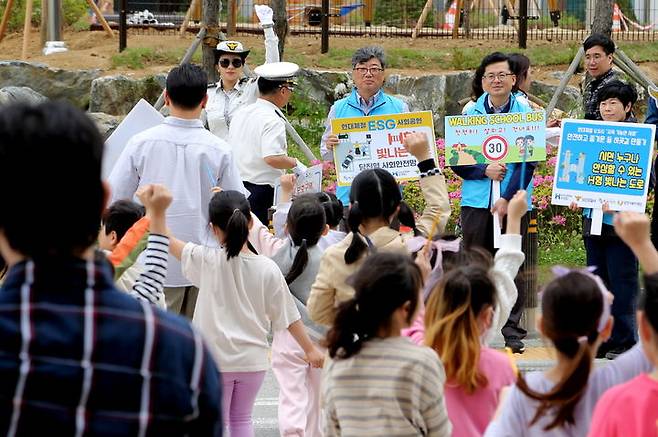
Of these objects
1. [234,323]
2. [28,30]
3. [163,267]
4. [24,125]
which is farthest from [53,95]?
[24,125]

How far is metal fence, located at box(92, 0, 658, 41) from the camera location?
21234 mm

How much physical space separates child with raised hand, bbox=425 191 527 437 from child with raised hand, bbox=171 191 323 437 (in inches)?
64.1

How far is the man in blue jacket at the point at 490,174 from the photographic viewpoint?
8258 millimetres

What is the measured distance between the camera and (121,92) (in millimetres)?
17656

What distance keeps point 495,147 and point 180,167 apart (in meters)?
2.51

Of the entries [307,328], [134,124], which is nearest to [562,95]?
[134,124]

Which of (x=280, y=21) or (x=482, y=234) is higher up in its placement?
(x=280, y=21)

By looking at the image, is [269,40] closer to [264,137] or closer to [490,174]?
[264,137]

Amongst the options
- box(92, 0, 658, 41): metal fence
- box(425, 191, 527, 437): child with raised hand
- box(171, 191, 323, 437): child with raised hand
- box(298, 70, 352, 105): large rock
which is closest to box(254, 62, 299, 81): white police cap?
box(171, 191, 323, 437): child with raised hand

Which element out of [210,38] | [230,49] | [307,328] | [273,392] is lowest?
[273,392]

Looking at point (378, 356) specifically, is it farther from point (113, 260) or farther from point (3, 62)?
point (3, 62)

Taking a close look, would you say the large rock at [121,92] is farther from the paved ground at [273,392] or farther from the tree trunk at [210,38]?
the paved ground at [273,392]

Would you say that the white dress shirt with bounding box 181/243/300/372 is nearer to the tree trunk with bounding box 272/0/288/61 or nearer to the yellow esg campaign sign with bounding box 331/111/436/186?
the yellow esg campaign sign with bounding box 331/111/436/186

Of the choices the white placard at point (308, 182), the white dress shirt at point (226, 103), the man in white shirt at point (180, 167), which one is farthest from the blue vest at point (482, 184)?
the man in white shirt at point (180, 167)
